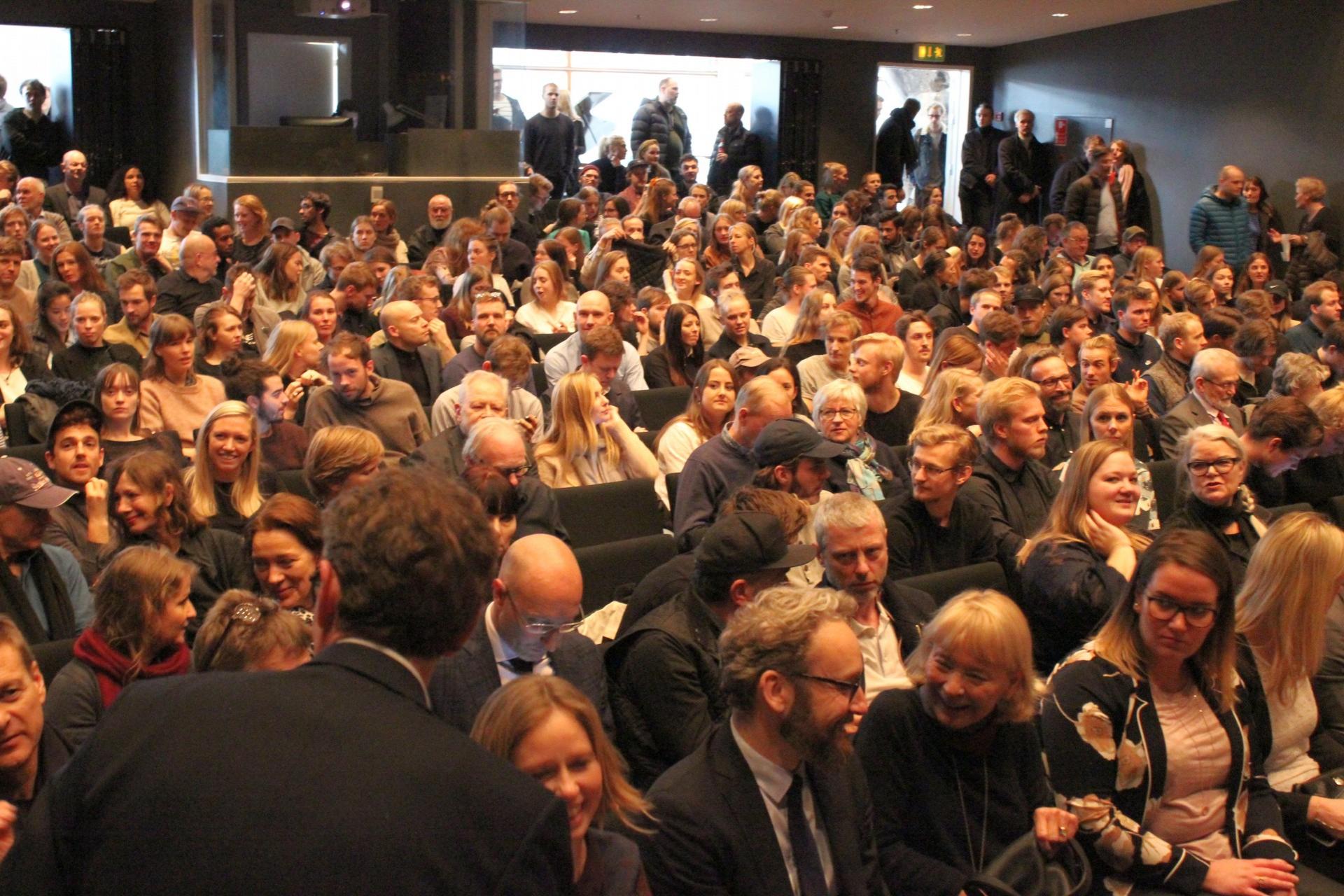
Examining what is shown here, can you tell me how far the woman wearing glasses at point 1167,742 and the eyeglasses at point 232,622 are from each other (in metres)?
1.66

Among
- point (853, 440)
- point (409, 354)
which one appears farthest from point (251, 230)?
point (853, 440)

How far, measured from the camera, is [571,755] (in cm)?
216

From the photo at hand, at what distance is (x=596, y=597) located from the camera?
4340 mm

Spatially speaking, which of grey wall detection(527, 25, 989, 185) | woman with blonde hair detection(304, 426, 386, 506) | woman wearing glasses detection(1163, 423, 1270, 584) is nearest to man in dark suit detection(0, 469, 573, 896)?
woman with blonde hair detection(304, 426, 386, 506)

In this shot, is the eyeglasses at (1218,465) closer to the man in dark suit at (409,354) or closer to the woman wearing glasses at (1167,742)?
the woman wearing glasses at (1167,742)

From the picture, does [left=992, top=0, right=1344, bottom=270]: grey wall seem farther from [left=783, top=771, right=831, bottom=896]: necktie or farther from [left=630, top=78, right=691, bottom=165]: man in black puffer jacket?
[left=783, top=771, right=831, bottom=896]: necktie

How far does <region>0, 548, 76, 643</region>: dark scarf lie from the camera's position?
3732 millimetres

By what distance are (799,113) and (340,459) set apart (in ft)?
50.5

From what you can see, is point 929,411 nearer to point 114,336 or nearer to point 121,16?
point 114,336

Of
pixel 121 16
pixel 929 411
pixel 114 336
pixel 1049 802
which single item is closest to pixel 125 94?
pixel 121 16

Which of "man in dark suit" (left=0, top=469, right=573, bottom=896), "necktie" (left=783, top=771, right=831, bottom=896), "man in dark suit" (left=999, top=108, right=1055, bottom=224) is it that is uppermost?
"man in dark suit" (left=999, top=108, right=1055, bottom=224)

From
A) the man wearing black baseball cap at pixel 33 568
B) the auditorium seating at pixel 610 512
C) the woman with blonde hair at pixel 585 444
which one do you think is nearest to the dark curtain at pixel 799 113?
the woman with blonde hair at pixel 585 444

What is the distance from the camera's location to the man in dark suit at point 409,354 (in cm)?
658

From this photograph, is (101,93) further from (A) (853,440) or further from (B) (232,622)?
(B) (232,622)
